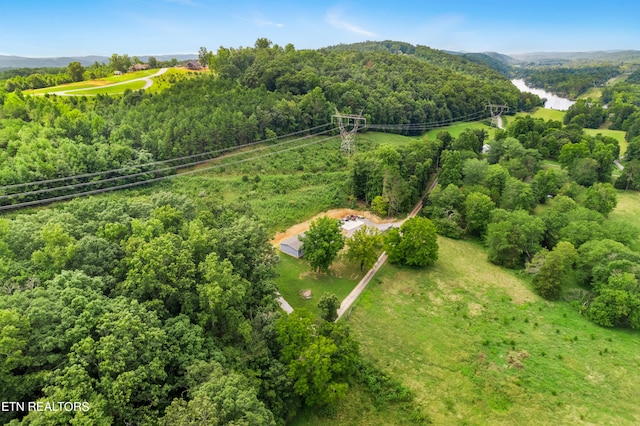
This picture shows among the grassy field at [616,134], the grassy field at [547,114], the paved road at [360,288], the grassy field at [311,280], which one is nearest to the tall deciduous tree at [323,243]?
the grassy field at [311,280]

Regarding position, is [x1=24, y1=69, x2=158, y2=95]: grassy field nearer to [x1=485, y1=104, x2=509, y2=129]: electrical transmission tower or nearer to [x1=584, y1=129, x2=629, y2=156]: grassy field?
[x1=485, y1=104, x2=509, y2=129]: electrical transmission tower

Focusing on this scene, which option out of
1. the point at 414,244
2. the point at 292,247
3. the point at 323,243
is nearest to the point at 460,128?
the point at 414,244

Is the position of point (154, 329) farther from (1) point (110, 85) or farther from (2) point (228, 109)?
(1) point (110, 85)

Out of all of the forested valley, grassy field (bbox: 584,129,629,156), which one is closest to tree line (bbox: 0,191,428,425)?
the forested valley

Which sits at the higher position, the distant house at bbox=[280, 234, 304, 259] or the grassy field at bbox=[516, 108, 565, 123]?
the grassy field at bbox=[516, 108, 565, 123]

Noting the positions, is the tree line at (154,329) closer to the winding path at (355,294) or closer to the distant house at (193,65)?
the winding path at (355,294)

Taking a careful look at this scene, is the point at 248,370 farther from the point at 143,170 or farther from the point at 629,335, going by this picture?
the point at 143,170
